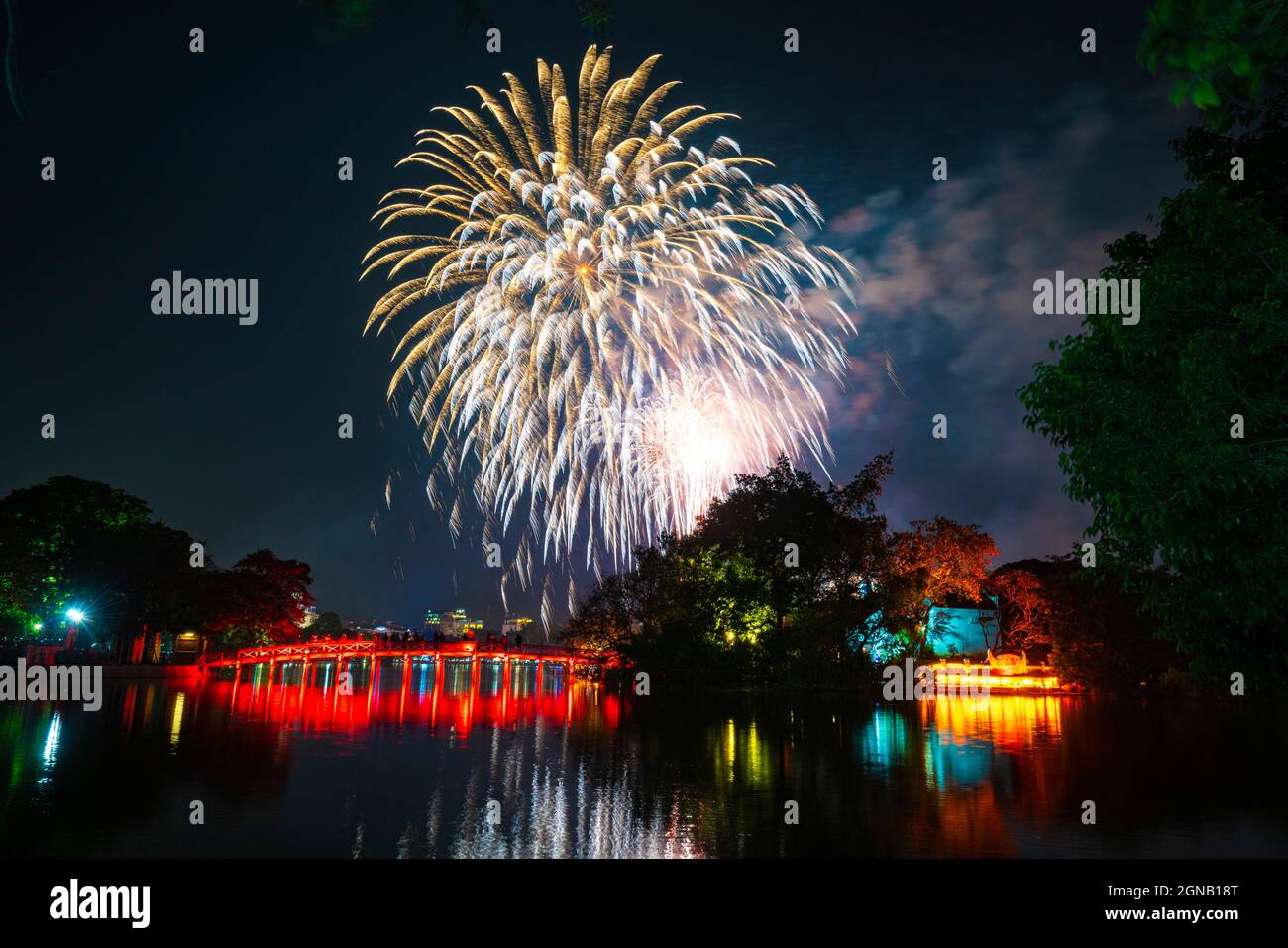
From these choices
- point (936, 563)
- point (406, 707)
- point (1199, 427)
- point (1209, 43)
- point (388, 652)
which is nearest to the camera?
point (1209, 43)

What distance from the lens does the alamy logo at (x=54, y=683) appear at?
43250 millimetres

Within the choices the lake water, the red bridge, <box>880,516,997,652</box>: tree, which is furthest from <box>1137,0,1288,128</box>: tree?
the red bridge

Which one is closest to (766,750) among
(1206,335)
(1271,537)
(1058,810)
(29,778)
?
(1058,810)

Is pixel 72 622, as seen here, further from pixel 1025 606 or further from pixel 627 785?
pixel 1025 606

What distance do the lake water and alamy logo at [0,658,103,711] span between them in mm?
5472

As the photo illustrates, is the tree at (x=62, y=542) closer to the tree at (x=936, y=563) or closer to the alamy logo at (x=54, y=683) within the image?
the alamy logo at (x=54, y=683)

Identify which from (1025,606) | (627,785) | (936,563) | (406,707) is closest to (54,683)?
(406,707)

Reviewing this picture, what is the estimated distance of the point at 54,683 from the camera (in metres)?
50.4
